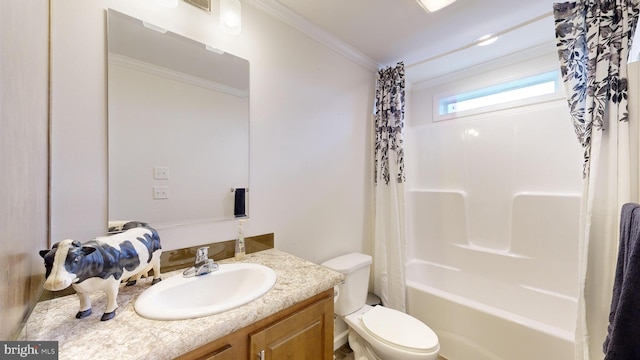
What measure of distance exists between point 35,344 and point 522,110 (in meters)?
3.05

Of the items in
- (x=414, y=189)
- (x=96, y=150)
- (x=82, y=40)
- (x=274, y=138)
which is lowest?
(x=414, y=189)

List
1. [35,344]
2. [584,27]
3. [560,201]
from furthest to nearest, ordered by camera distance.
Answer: [560,201]
[584,27]
[35,344]

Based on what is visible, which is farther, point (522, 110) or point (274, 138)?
point (522, 110)

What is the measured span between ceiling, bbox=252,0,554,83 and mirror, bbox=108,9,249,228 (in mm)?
579

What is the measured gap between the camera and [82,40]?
958mm

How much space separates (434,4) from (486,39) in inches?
25.4

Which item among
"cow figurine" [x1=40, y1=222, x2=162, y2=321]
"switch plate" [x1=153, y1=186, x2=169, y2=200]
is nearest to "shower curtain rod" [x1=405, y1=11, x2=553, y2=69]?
"switch plate" [x1=153, y1=186, x2=169, y2=200]

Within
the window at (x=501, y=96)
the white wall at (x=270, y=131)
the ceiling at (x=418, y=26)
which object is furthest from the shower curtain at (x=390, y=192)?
the window at (x=501, y=96)

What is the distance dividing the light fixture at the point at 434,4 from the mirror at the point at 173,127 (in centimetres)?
109

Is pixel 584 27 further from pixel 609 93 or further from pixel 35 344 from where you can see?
pixel 35 344

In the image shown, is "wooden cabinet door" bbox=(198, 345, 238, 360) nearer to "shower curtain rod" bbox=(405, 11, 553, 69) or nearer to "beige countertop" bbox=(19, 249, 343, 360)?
"beige countertop" bbox=(19, 249, 343, 360)

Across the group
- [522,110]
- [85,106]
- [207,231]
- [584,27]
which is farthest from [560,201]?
[85,106]

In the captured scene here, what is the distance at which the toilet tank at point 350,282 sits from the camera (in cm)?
170

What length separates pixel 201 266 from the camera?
3.56 ft
